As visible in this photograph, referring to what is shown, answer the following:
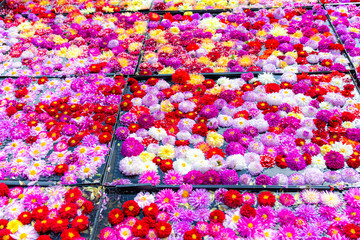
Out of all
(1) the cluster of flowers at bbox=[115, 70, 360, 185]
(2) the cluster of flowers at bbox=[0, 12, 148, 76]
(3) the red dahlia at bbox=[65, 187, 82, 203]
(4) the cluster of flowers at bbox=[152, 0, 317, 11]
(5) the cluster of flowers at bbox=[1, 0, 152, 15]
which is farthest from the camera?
(5) the cluster of flowers at bbox=[1, 0, 152, 15]

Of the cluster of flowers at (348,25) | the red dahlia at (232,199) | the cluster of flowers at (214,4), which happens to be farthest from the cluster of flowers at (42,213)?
the cluster of flowers at (214,4)

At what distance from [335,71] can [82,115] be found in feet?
8.27

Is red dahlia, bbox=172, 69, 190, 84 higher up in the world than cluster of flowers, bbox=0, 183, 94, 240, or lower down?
higher up

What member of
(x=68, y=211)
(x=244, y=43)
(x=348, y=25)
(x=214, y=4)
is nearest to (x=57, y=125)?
(x=68, y=211)

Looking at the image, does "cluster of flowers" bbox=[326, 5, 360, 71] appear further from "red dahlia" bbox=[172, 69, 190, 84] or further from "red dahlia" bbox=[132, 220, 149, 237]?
"red dahlia" bbox=[132, 220, 149, 237]

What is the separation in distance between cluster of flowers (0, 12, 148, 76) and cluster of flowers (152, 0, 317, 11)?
37 centimetres

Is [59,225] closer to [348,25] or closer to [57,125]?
[57,125]

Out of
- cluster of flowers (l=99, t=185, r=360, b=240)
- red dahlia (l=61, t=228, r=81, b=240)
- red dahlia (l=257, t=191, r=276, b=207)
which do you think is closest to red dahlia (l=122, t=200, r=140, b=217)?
cluster of flowers (l=99, t=185, r=360, b=240)

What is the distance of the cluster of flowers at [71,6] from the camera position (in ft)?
15.1

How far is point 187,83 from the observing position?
323cm

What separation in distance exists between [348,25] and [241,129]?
2.29 m

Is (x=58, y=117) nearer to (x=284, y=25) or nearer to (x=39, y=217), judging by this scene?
(x=39, y=217)

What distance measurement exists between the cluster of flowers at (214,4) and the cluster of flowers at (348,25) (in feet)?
1.26

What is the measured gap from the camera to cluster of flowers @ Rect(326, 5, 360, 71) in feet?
11.3
